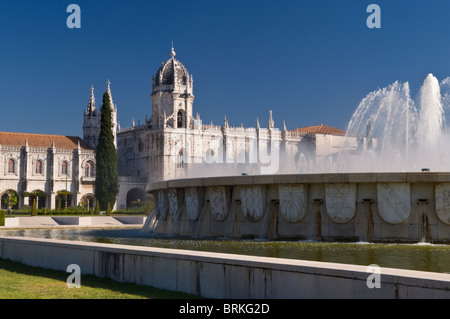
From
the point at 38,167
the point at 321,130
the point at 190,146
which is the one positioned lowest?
the point at 38,167

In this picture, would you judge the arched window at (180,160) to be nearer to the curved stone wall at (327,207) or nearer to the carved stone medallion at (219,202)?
the curved stone wall at (327,207)

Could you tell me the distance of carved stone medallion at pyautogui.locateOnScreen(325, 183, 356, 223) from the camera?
1126 centimetres

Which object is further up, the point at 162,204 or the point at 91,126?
the point at 91,126

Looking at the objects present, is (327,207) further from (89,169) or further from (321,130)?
(321,130)

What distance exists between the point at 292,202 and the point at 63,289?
5.93m

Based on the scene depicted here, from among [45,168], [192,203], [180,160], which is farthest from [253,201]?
[45,168]

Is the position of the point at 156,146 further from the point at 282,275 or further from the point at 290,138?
the point at 282,275

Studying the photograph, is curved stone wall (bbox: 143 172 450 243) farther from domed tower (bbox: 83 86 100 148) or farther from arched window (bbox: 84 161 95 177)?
domed tower (bbox: 83 86 100 148)

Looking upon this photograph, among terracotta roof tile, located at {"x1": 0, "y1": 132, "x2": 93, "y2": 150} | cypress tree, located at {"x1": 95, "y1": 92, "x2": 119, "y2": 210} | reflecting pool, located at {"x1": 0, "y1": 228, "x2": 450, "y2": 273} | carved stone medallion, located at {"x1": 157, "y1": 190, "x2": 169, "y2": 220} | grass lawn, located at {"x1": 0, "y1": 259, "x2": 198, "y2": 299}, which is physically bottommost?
grass lawn, located at {"x1": 0, "y1": 259, "x2": 198, "y2": 299}

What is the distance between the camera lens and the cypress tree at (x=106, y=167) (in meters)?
54.8

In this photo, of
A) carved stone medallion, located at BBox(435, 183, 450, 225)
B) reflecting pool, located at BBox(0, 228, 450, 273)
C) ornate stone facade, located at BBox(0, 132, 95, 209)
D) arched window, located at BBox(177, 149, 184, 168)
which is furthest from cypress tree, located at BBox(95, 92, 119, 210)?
carved stone medallion, located at BBox(435, 183, 450, 225)

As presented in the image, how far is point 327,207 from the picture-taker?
1137 centimetres

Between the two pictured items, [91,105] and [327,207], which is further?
[91,105]

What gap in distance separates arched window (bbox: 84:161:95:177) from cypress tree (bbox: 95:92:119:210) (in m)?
10.3
